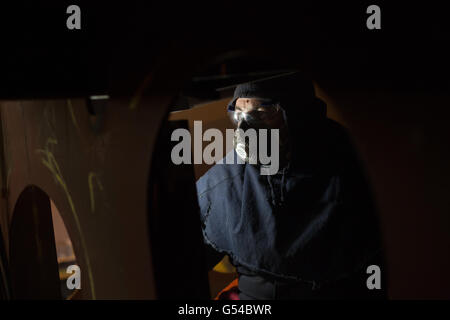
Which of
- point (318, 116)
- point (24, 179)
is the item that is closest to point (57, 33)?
point (24, 179)

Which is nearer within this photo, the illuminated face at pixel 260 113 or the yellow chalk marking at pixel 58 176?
the yellow chalk marking at pixel 58 176

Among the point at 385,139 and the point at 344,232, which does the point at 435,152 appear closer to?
the point at 385,139

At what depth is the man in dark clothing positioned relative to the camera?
171 centimetres

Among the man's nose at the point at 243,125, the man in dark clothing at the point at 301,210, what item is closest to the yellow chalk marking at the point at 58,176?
the man in dark clothing at the point at 301,210

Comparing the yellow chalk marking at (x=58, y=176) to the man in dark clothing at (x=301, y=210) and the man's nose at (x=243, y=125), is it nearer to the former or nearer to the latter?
the man in dark clothing at (x=301, y=210)

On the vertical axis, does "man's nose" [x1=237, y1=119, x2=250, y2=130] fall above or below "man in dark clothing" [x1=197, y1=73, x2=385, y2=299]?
above

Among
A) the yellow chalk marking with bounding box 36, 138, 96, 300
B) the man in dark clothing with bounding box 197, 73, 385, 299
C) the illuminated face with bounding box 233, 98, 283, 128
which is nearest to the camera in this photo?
the yellow chalk marking with bounding box 36, 138, 96, 300

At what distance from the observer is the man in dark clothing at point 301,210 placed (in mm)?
1715

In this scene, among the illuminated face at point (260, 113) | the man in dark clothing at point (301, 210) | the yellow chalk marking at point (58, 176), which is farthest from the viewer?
the illuminated face at point (260, 113)

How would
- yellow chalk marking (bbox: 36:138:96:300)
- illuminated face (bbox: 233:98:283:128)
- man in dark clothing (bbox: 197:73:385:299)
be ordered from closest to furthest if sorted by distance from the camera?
yellow chalk marking (bbox: 36:138:96:300) → man in dark clothing (bbox: 197:73:385:299) → illuminated face (bbox: 233:98:283:128)

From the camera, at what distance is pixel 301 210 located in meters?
1.80

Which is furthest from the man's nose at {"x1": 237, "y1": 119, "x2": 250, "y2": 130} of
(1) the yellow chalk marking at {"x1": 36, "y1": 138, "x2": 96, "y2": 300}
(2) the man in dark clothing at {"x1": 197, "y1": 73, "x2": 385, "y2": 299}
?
(1) the yellow chalk marking at {"x1": 36, "y1": 138, "x2": 96, "y2": 300}

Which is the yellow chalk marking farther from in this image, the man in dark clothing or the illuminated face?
the illuminated face
